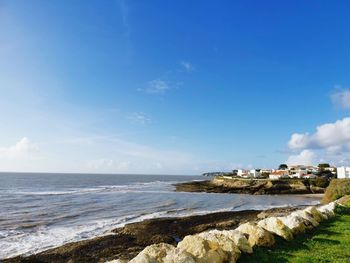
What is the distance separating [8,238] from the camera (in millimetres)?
23328

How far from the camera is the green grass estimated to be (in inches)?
461

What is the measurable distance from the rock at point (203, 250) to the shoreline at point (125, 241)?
624 cm

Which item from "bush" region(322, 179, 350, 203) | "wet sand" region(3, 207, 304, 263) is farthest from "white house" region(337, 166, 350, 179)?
"wet sand" region(3, 207, 304, 263)

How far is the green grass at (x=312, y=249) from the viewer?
11708mm

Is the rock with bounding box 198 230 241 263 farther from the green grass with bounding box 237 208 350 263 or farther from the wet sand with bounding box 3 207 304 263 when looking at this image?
the wet sand with bounding box 3 207 304 263

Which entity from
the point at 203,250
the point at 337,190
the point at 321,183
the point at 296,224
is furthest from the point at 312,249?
the point at 321,183

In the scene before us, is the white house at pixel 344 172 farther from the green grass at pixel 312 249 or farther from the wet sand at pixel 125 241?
the green grass at pixel 312 249

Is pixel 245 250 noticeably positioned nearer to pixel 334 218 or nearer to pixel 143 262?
pixel 143 262

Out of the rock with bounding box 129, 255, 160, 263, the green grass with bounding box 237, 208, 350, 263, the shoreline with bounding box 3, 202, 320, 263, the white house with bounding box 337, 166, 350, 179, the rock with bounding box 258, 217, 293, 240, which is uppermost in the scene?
the white house with bounding box 337, 166, 350, 179

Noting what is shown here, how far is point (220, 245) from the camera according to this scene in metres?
12.0

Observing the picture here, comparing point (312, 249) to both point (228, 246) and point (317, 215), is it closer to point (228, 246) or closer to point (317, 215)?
point (228, 246)

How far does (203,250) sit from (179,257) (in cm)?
112

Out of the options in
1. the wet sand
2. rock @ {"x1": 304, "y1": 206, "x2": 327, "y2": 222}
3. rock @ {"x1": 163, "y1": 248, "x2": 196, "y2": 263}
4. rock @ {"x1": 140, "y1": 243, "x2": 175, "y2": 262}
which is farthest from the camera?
rock @ {"x1": 304, "y1": 206, "x2": 327, "y2": 222}

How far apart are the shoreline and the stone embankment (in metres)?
6.00
